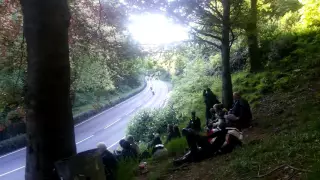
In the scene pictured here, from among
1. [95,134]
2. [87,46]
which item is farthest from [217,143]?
[95,134]

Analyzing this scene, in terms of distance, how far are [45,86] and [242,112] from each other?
7.02 m

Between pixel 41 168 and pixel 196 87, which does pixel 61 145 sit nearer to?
pixel 41 168

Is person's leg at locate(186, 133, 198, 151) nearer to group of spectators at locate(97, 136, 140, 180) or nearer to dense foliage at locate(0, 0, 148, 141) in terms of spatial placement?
group of spectators at locate(97, 136, 140, 180)

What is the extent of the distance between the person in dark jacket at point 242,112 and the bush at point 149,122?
24.0 ft

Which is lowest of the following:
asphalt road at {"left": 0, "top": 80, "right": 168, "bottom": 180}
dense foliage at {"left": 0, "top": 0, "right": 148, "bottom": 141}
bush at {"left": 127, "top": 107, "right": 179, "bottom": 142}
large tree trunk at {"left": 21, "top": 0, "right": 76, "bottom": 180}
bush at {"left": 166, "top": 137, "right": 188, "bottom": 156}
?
asphalt road at {"left": 0, "top": 80, "right": 168, "bottom": 180}

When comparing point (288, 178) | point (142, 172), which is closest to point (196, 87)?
point (142, 172)

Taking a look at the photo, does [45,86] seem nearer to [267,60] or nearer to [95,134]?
[267,60]

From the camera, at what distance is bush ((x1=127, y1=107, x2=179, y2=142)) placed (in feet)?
53.8

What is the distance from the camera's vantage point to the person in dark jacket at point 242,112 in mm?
8719

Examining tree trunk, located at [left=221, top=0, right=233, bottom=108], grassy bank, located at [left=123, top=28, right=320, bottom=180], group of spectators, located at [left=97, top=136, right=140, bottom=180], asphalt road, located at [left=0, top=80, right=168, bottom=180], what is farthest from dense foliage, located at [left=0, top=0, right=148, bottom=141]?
asphalt road, located at [left=0, top=80, right=168, bottom=180]

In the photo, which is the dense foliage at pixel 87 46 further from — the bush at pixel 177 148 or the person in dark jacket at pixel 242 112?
the person in dark jacket at pixel 242 112

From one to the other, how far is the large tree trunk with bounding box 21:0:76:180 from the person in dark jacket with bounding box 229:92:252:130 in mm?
6711

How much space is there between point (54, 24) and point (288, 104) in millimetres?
8392

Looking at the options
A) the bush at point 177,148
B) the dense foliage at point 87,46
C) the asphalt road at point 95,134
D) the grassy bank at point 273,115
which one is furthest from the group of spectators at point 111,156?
the asphalt road at point 95,134
